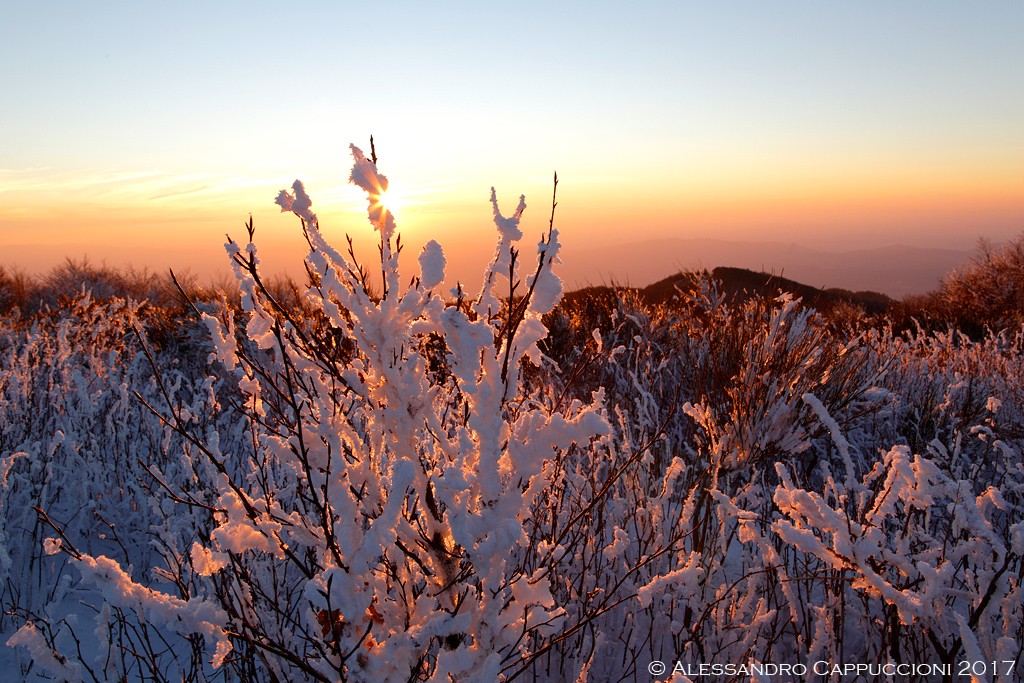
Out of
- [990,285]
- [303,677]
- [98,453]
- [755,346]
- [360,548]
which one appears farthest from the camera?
[990,285]

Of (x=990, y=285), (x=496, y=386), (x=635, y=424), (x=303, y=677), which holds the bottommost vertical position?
(x=990, y=285)

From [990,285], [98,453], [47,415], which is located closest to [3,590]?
[98,453]

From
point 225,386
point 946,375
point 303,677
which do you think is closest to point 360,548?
point 303,677

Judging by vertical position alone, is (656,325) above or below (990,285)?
above

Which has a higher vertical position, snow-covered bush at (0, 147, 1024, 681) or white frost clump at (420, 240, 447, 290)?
white frost clump at (420, 240, 447, 290)

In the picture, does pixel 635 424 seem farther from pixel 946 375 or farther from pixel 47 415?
pixel 47 415

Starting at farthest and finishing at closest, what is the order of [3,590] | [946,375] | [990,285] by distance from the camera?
[990,285] → [946,375] → [3,590]

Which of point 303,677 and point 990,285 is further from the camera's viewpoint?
point 990,285

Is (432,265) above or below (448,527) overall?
above

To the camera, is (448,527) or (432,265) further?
(448,527)

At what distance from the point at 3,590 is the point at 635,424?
165 inches

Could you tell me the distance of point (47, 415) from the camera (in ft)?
15.2

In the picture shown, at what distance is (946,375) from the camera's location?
684 centimetres

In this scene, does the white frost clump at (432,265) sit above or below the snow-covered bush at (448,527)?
above
